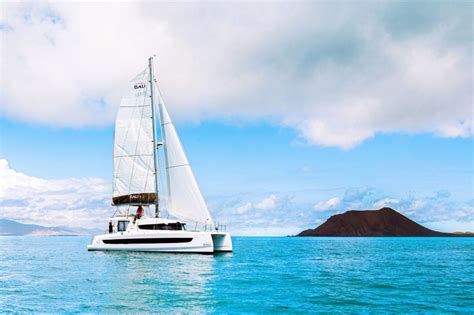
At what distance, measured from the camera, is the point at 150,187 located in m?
45.7

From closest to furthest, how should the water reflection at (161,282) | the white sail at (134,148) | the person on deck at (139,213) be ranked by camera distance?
the water reflection at (161,282), the person on deck at (139,213), the white sail at (134,148)

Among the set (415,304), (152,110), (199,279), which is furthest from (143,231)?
(415,304)

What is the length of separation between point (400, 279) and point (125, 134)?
30.3 metres

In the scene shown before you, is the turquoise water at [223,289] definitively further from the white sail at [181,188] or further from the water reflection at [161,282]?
the white sail at [181,188]

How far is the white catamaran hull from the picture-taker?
4031 centimetres

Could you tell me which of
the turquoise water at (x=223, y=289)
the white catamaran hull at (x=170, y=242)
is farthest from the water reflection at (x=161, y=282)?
the white catamaran hull at (x=170, y=242)

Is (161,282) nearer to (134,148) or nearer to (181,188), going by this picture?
(181,188)

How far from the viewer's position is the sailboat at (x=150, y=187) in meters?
41.3

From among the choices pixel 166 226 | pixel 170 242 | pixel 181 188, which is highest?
pixel 181 188

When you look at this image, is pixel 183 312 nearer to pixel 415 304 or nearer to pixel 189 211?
pixel 415 304

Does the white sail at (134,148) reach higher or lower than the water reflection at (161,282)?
higher

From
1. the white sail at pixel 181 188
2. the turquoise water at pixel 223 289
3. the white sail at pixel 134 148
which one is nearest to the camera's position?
the turquoise water at pixel 223 289

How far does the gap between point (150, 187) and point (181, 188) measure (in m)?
3.71

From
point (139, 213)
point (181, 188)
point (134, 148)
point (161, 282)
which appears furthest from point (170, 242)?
point (161, 282)
